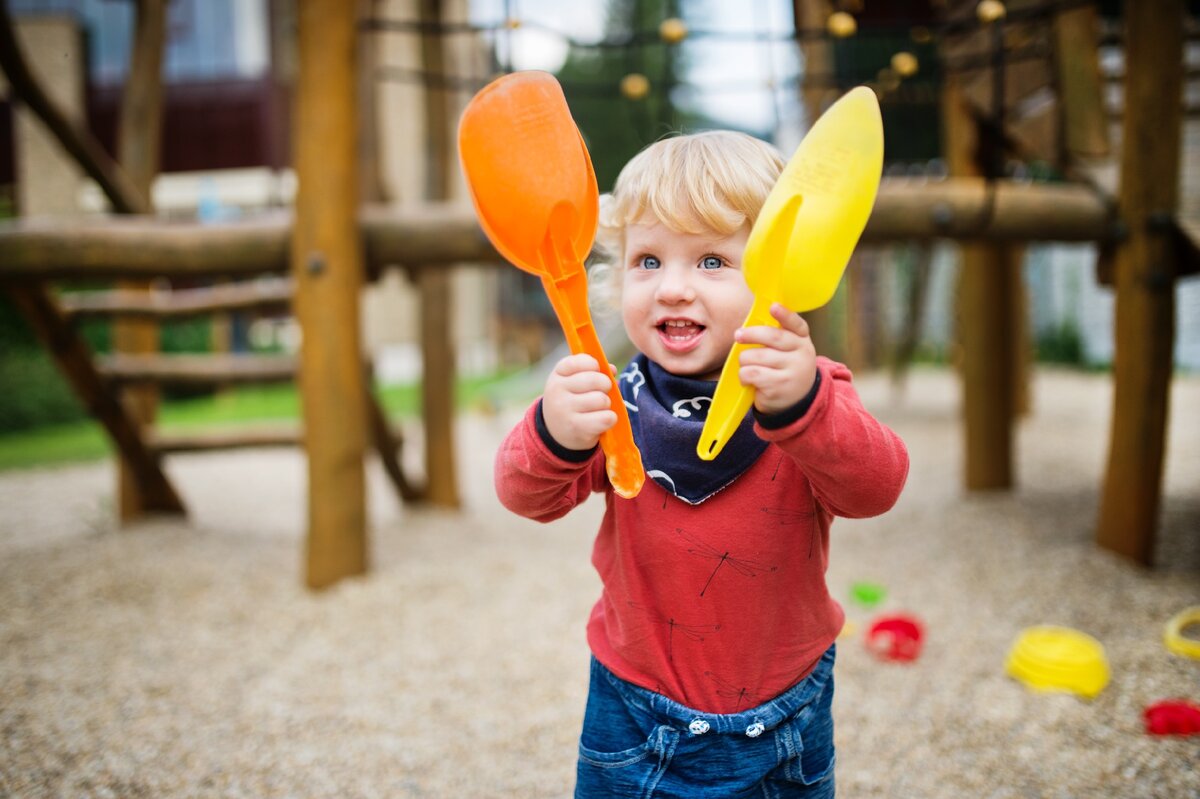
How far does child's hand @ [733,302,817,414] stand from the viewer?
0.88 meters

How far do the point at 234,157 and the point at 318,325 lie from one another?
1195 cm

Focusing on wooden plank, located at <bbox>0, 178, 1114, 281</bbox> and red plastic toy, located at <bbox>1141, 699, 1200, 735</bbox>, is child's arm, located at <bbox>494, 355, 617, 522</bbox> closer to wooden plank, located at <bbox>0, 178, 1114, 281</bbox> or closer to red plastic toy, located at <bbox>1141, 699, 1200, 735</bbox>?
red plastic toy, located at <bbox>1141, 699, 1200, 735</bbox>

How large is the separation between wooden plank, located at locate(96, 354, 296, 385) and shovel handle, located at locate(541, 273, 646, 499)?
2952 millimetres

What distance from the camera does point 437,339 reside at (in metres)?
4.29

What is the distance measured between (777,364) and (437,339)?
11.7ft

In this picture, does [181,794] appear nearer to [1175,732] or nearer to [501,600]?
[501,600]

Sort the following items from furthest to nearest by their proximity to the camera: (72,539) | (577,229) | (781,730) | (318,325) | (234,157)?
(234,157) < (72,539) < (318,325) < (781,730) < (577,229)

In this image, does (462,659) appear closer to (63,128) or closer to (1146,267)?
(1146,267)

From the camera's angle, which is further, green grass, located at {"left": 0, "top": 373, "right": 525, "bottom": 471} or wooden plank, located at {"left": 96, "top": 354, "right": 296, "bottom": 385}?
green grass, located at {"left": 0, "top": 373, "right": 525, "bottom": 471}

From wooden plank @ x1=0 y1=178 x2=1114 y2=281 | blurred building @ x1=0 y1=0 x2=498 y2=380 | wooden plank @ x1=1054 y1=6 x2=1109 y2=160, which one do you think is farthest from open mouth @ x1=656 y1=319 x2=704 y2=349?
blurred building @ x1=0 y1=0 x2=498 y2=380

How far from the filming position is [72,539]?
147 inches

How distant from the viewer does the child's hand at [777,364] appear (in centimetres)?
88

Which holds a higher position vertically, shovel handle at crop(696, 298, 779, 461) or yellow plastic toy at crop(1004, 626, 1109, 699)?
shovel handle at crop(696, 298, 779, 461)

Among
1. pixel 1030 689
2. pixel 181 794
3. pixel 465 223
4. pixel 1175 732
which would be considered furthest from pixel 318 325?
pixel 1175 732
